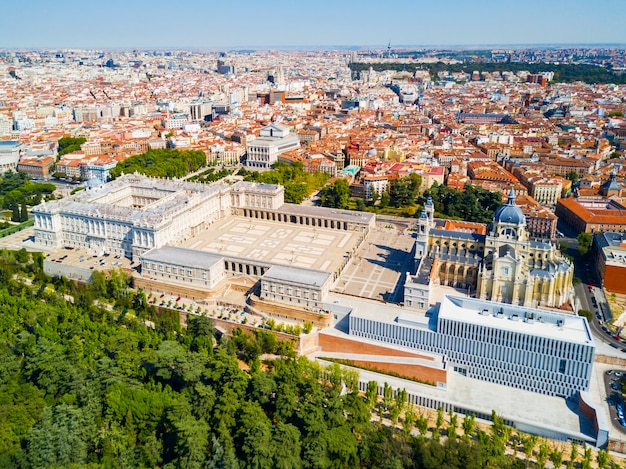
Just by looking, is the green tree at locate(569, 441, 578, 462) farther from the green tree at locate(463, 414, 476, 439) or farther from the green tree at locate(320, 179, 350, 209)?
the green tree at locate(320, 179, 350, 209)

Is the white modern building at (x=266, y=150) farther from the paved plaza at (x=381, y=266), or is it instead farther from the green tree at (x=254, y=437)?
the green tree at (x=254, y=437)

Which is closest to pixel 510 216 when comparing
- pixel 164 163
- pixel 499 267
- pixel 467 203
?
pixel 499 267

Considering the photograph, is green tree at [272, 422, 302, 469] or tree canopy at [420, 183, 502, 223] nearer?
green tree at [272, 422, 302, 469]

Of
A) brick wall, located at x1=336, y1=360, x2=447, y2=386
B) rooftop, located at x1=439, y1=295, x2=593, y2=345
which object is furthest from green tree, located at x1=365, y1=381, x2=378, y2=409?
rooftop, located at x1=439, y1=295, x2=593, y2=345

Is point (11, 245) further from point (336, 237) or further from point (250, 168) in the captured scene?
point (250, 168)

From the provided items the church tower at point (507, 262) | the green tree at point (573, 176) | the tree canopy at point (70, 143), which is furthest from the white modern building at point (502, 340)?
the tree canopy at point (70, 143)

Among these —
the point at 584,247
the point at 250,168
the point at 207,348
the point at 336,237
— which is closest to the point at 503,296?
the point at 584,247
